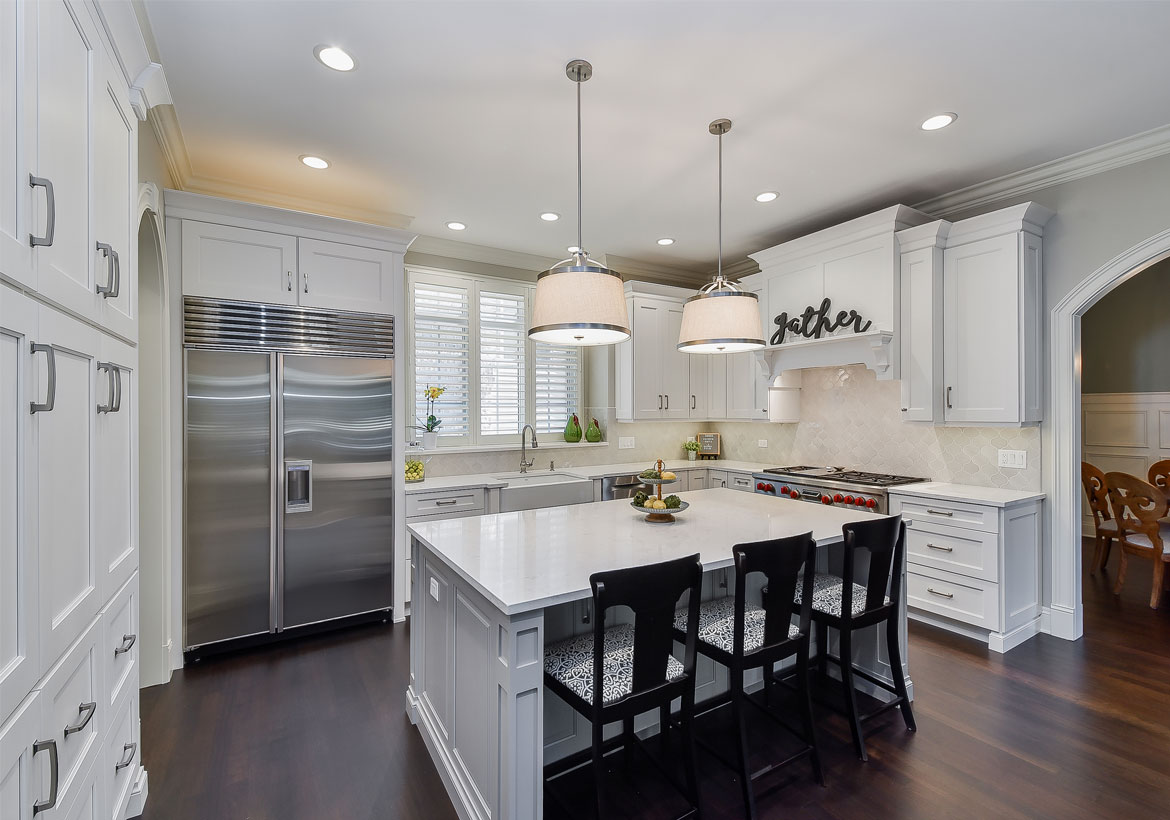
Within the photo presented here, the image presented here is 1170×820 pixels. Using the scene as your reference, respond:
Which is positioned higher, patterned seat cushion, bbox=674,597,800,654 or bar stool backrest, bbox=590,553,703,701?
bar stool backrest, bbox=590,553,703,701

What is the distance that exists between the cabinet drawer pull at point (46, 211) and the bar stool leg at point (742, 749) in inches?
87.1

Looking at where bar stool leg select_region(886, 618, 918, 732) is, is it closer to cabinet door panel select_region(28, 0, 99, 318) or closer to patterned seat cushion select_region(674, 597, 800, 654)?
patterned seat cushion select_region(674, 597, 800, 654)

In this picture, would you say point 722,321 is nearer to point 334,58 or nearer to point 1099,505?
point 334,58

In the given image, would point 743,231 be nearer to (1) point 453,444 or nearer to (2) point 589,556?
(1) point 453,444

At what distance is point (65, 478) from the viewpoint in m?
1.24

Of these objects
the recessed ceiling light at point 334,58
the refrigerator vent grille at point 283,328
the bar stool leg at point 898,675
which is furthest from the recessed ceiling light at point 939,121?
the refrigerator vent grille at point 283,328

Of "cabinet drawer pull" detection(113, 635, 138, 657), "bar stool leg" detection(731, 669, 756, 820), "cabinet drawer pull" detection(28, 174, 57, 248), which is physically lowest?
"bar stool leg" detection(731, 669, 756, 820)

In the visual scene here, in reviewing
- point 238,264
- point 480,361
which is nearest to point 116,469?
point 238,264

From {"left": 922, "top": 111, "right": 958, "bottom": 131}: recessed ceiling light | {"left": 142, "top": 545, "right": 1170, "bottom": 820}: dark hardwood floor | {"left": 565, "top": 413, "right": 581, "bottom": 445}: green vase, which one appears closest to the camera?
{"left": 142, "top": 545, "right": 1170, "bottom": 820}: dark hardwood floor

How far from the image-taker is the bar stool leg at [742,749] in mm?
1892

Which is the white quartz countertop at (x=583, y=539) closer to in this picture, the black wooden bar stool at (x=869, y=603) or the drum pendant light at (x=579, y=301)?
the black wooden bar stool at (x=869, y=603)

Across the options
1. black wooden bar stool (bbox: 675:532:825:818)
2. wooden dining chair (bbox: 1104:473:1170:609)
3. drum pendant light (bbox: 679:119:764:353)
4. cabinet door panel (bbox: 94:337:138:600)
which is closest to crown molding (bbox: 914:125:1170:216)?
wooden dining chair (bbox: 1104:473:1170:609)

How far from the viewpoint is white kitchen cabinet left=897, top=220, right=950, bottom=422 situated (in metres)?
3.69

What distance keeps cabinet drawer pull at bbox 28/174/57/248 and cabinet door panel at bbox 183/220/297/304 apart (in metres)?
2.43
